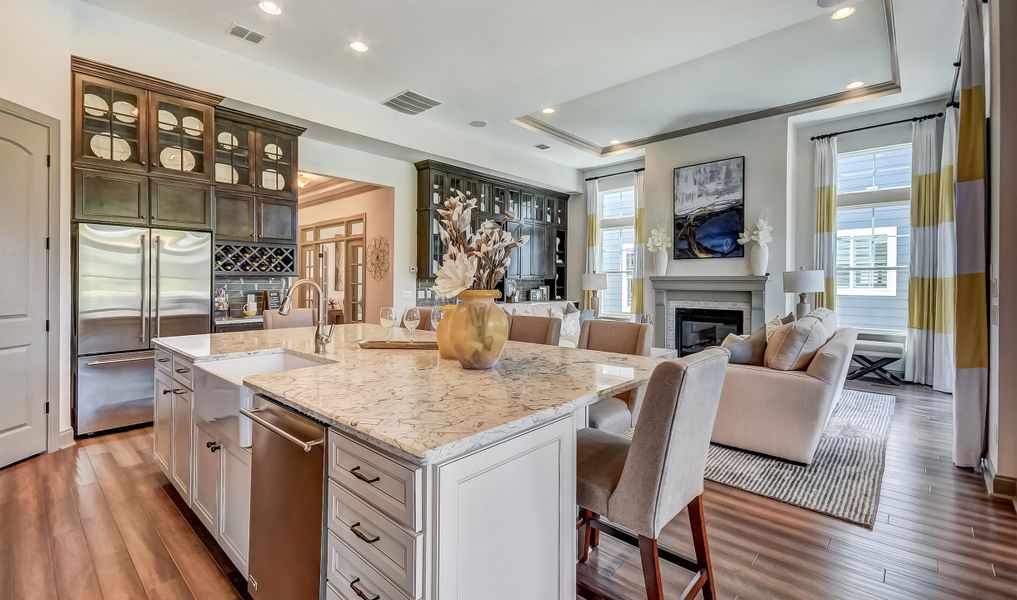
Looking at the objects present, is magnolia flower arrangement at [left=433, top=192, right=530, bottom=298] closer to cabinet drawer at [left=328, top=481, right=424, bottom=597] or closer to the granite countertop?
the granite countertop

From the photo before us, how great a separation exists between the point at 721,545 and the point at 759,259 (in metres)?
4.60

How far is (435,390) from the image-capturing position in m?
1.41

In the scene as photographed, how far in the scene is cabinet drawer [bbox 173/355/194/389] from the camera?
2160mm

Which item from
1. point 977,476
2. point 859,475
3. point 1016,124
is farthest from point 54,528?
point 1016,124

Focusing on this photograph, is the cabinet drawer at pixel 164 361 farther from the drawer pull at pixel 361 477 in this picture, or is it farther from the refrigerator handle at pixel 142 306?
the drawer pull at pixel 361 477

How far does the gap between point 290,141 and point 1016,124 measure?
5.56 m

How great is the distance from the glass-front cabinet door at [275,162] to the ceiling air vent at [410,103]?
113cm

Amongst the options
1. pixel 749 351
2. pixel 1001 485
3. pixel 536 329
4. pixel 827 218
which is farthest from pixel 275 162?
pixel 827 218

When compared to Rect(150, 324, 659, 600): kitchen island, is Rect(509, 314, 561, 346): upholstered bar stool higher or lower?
higher

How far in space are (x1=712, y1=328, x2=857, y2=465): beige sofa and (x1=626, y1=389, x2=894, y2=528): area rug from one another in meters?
0.10

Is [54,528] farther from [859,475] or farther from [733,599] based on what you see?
[859,475]

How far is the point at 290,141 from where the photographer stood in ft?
15.9

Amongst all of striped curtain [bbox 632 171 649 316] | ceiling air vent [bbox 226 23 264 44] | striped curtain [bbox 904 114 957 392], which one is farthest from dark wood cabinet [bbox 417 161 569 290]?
striped curtain [bbox 904 114 957 392]

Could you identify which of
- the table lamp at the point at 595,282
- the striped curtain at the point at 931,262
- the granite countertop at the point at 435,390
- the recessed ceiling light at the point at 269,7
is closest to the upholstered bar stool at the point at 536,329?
the granite countertop at the point at 435,390
